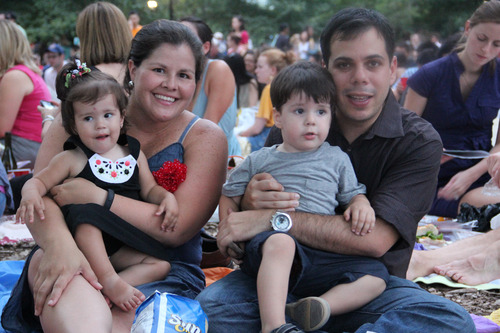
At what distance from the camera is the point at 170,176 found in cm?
291

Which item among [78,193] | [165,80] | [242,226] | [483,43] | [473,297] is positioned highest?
[483,43]

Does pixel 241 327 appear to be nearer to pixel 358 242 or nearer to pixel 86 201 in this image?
pixel 358 242

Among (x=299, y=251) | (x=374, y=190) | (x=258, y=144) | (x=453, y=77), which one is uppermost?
(x=453, y=77)

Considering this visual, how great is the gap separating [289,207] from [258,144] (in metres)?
5.45

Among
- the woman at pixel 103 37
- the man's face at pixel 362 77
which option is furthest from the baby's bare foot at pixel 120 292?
the woman at pixel 103 37

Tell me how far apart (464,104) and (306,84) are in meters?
3.06

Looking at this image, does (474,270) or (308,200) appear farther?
(474,270)

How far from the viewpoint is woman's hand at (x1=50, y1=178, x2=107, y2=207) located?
2.70m

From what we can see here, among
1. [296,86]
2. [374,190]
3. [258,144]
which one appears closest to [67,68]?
[296,86]

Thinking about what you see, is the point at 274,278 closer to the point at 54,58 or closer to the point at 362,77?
the point at 362,77

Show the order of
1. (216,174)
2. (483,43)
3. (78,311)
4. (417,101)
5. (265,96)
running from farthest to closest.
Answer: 1. (265,96)
2. (417,101)
3. (483,43)
4. (216,174)
5. (78,311)

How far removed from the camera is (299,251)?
2656 millimetres

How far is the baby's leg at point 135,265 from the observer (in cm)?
278

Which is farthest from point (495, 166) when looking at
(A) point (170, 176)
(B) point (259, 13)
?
(B) point (259, 13)
